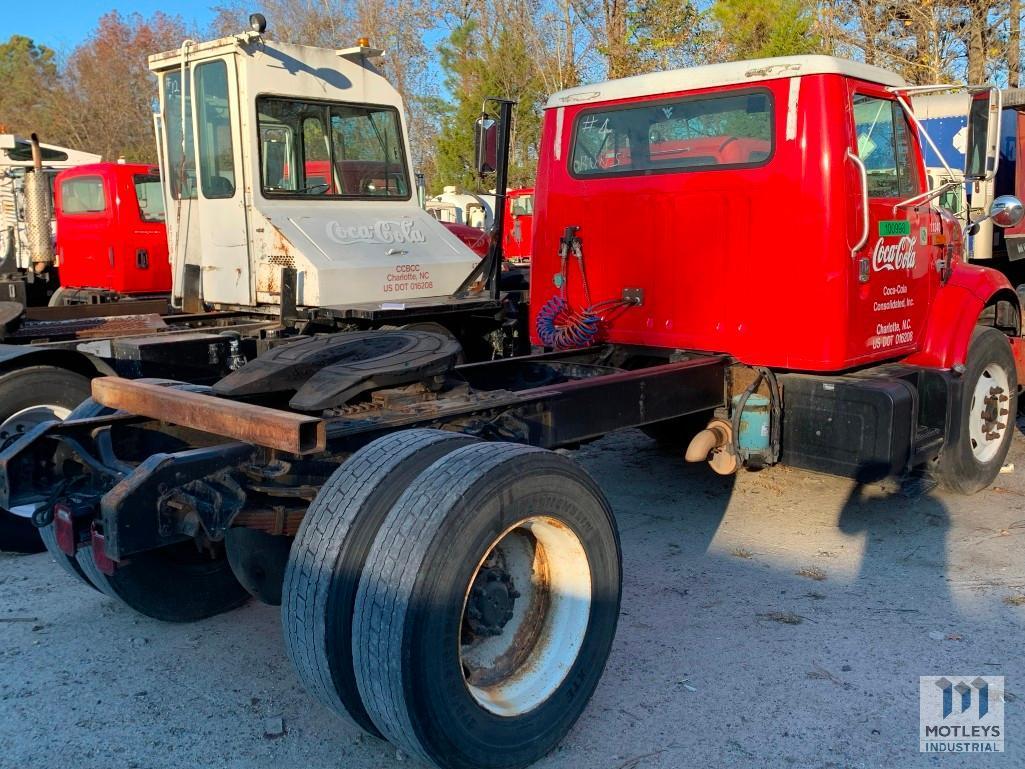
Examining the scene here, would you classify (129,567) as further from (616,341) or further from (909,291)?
(909,291)

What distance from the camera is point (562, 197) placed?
5.96m

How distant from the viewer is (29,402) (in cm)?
550

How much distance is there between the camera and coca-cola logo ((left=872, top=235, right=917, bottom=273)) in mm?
5102

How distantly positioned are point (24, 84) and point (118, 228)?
41.1 meters

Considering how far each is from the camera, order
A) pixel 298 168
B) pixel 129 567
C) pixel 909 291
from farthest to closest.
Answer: pixel 298 168 < pixel 909 291 < pixel 129 567

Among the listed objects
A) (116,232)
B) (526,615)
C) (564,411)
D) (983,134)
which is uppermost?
(983,134)

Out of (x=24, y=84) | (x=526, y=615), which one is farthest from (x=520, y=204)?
(x=24, y=84)

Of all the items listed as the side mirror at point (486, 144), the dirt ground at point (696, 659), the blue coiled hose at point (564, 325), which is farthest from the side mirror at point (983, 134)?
the side mirror at point (486, 144)

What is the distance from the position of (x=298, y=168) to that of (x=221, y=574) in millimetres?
3592

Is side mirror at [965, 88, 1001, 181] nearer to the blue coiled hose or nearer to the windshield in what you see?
the blue coiled hose

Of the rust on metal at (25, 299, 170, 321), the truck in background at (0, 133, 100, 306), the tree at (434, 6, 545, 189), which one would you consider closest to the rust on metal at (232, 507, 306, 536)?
the rust on metal at (25, 299, 170, 321)

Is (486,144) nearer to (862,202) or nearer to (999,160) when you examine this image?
(862,202)

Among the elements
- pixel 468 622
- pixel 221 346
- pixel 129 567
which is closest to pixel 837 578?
pixel 468 622

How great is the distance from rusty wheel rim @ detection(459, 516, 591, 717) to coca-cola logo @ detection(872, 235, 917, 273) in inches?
109
